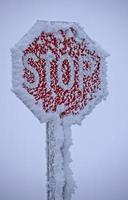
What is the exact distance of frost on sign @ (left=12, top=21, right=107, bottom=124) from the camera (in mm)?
787

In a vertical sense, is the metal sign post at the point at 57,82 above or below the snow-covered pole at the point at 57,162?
above

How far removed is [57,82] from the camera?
0.83m

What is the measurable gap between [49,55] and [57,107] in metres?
0.12

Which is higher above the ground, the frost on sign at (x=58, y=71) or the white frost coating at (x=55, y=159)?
the frost on sign at (x=58, y=71)

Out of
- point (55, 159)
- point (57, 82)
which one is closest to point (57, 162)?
point (55, 159)

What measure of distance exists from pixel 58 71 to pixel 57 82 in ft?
0.08

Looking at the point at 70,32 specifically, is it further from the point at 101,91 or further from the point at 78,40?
the point at 101,91

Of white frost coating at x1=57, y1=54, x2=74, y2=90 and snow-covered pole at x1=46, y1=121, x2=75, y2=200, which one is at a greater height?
white frost coating at x1=57, y1=54, x2=74, y2=90

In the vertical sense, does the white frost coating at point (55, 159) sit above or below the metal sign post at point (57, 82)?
below

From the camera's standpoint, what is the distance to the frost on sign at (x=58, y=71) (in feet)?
2.58

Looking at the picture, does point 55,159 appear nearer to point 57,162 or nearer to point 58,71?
point 57,162

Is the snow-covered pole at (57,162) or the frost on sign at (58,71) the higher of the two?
the frost on sign at (58,71)

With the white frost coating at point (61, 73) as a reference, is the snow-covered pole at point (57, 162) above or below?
below

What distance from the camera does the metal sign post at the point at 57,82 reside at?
0.79 metres
